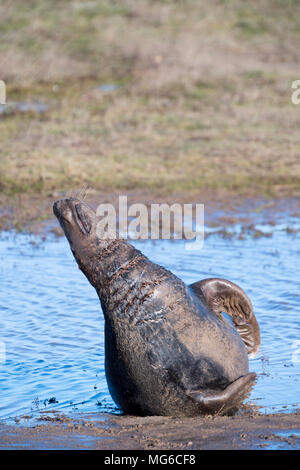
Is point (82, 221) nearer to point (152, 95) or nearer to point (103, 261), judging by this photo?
point (103, 261)

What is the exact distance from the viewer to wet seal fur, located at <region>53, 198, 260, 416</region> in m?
5.47

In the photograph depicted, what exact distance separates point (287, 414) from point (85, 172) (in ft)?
31.1

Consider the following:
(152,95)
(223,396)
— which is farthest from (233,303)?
(152,95)

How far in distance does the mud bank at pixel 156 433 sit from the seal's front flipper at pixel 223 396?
0.26 ft

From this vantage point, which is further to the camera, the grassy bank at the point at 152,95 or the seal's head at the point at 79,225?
the grassy bank at the point at 152,95

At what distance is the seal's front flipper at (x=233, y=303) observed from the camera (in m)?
6.16

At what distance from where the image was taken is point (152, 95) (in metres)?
19.8

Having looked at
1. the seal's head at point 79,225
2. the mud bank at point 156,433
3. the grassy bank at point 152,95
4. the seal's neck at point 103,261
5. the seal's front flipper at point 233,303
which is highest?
the grassy bank at point 152,95

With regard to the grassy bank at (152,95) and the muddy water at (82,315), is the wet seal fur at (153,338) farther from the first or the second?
the grassy bank at (152,95)

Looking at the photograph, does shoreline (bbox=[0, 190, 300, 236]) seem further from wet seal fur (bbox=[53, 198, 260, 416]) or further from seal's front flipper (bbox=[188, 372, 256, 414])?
seal's front flipper (bbox=[188, 372, 256, 414])

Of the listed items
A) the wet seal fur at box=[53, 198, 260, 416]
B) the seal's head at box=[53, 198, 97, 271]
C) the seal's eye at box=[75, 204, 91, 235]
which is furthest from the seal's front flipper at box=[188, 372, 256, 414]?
the seal's eye at box=[75, 204, 91, 235]

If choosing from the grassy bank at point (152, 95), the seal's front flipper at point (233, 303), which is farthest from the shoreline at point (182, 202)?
the seal's front flipper at point (233, 303)

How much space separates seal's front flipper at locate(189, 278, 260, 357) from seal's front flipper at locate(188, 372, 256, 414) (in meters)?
0.79
